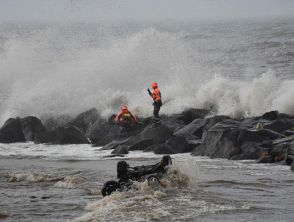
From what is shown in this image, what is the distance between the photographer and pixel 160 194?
44.2ft

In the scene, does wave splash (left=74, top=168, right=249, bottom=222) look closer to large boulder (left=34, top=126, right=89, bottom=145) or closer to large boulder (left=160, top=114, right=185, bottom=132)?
large boulder (left=160, top=114, right=185, bottom=132)

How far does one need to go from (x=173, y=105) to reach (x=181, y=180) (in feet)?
50.8

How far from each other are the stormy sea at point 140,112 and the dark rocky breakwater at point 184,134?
1.51 ft

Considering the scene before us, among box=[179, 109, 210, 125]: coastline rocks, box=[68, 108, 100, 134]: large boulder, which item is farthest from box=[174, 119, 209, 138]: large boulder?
box=[68, 108, 100, 134]: large boulder

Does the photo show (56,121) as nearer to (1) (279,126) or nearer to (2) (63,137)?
(2) (63,137)

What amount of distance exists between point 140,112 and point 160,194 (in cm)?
1728

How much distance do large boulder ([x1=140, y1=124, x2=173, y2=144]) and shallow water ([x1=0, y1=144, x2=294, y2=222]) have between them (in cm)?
256

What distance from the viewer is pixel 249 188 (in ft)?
48.0

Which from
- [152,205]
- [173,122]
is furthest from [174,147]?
[152,205]

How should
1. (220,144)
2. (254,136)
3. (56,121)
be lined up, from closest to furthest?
(254,136) < (220,144) < (56,121)

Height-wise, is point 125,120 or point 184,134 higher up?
point 125,120

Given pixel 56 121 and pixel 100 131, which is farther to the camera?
pixel 56 121

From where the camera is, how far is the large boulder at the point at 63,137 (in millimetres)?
26406

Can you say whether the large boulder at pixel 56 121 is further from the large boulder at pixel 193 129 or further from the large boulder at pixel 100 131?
the large boulder at pixel 193 129
